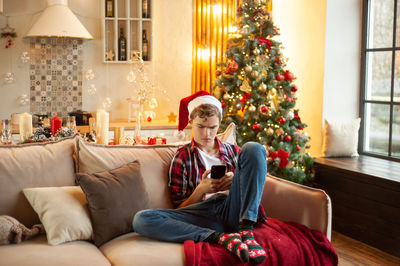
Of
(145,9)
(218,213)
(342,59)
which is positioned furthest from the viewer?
(145,9)

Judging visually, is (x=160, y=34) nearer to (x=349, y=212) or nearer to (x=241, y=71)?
(x=241, y=71)

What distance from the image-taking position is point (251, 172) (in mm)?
2289

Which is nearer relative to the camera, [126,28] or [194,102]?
[194,102]

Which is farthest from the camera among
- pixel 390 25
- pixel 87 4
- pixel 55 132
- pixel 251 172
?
pixel 87 4

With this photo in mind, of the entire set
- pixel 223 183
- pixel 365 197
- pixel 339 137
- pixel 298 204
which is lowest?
pixel 365 197

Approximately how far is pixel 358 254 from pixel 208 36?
10.9 feet

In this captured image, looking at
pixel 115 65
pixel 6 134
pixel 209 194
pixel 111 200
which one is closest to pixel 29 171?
pixel 111 200

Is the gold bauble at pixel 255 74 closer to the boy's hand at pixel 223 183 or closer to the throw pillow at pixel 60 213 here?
the boy's hand at pixel 223 183

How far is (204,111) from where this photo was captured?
105 inches

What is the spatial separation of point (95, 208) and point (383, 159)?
2.95 meters

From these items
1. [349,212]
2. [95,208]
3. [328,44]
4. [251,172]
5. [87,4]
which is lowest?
[349,212]

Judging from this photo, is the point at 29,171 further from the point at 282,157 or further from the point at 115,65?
the point at 115,65

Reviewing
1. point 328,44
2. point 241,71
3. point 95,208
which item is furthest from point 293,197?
point 328,44

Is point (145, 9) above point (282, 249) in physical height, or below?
above
